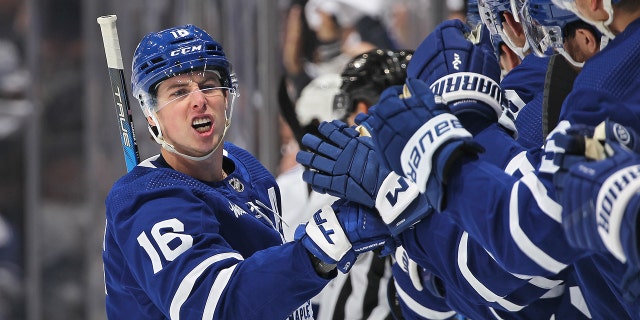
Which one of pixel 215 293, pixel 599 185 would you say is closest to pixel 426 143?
pixel 599 185

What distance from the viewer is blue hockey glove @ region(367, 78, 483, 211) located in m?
1.71

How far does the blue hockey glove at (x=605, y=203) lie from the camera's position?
1479mm

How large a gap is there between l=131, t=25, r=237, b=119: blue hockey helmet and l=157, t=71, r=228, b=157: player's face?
0.07 ft

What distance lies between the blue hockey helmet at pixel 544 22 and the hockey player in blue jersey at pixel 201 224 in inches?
17.7

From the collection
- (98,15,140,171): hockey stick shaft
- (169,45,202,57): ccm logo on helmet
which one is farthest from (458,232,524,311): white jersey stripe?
(98,15,140,171): hockey stick shaft

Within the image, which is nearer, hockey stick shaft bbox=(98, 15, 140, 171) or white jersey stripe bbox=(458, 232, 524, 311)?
white jersey stripe bbox=(458, 232, 524, 311)

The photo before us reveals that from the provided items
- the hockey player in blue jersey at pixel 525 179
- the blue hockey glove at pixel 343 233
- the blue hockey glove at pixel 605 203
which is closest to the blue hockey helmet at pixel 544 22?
the hockey player in blue jersey at pixel 525 179

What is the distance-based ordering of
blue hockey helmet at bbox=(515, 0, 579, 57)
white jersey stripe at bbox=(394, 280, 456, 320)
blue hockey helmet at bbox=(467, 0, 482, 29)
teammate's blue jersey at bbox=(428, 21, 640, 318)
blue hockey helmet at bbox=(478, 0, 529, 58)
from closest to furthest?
teammate's blue jersey at bbox=(428, 21, 640, 318)
blue hockey helmet at bbox=(515, 0, 579, 57)
blue hockey helmet at bbox=(478, 0, 529, 58)
white jersey stripe at bbox=(394, 280, 456, 320)
blue hockey helmet at bbox=(467, 0, 482, 29)

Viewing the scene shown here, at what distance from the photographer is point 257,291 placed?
2.07 metres

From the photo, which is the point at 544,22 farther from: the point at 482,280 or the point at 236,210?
the point at 236,210

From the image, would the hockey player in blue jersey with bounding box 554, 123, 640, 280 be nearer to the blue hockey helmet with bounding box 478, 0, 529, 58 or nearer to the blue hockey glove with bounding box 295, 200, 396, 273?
the blue hockey glove with bounding box 295, 200, 396, 273

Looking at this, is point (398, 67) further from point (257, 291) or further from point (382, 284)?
point (257, 291)

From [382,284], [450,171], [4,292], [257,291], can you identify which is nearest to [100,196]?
[4,292]

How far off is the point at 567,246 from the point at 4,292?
349 cm
